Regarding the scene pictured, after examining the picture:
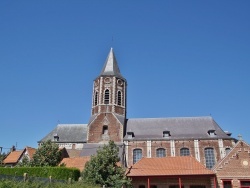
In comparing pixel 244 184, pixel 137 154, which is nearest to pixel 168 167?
pixel 244 184

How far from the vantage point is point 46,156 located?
28703mm

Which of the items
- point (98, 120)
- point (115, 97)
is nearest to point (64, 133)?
point (98, 120)

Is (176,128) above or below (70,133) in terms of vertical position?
above

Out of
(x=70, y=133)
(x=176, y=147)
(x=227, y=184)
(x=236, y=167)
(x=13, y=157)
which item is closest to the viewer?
(x=227, y=184)

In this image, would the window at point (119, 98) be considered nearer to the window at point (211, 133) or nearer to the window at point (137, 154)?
the window at point (137, 154)

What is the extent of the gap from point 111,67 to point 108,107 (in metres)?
6.30

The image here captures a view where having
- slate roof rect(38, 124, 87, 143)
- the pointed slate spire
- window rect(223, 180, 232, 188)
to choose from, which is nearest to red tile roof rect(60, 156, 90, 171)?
slate roof rect(38, 124, 87, 143)

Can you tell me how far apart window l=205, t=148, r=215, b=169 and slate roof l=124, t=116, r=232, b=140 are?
1502 mm

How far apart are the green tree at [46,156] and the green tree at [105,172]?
9.65m

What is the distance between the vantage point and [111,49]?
39875 mm

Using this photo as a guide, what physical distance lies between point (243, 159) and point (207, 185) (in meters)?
3.88

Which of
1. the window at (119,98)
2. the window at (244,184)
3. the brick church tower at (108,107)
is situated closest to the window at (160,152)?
the brick church tower at (108,107)

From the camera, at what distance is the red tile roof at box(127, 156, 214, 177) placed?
23.5 m

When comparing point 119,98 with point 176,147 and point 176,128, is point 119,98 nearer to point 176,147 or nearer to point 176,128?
point 176,128
